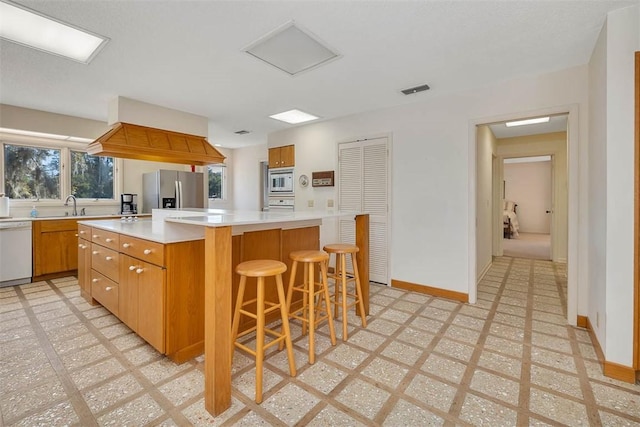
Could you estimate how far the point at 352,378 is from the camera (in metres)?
1.90

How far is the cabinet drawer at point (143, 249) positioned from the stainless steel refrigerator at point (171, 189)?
2721 millimetres

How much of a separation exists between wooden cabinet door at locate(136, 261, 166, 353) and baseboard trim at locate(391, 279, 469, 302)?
2855 mm

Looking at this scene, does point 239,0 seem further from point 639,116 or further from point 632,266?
point 632,266

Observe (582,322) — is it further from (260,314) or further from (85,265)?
(85,265)

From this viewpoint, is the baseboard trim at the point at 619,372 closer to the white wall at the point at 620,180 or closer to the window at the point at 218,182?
the white wall at the point at 620,180

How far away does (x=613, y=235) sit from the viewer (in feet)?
6.24

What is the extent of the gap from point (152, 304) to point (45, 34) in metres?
2.24

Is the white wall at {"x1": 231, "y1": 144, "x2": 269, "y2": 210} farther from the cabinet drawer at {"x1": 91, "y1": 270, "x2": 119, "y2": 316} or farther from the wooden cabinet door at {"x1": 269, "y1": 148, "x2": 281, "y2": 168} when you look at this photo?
the cabinet drawer at {"x1": 91, "y1": 270, "x2": 119, "y2": 316}

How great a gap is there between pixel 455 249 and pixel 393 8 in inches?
103

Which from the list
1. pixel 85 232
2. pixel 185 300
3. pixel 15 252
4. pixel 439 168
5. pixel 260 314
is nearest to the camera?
pixel 260 314

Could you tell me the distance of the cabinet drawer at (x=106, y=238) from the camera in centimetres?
254

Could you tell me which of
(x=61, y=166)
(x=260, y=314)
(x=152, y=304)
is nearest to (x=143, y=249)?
(x=152, y=304)

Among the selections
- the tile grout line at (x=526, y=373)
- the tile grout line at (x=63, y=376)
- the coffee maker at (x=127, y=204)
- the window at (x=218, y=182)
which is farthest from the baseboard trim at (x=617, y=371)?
the window at (x=218, y=182)

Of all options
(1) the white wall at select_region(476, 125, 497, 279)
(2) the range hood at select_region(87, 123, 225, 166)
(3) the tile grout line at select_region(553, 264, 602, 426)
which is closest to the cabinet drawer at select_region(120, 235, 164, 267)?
(2) the range hood at select_region(87, 123, 225, 166)
